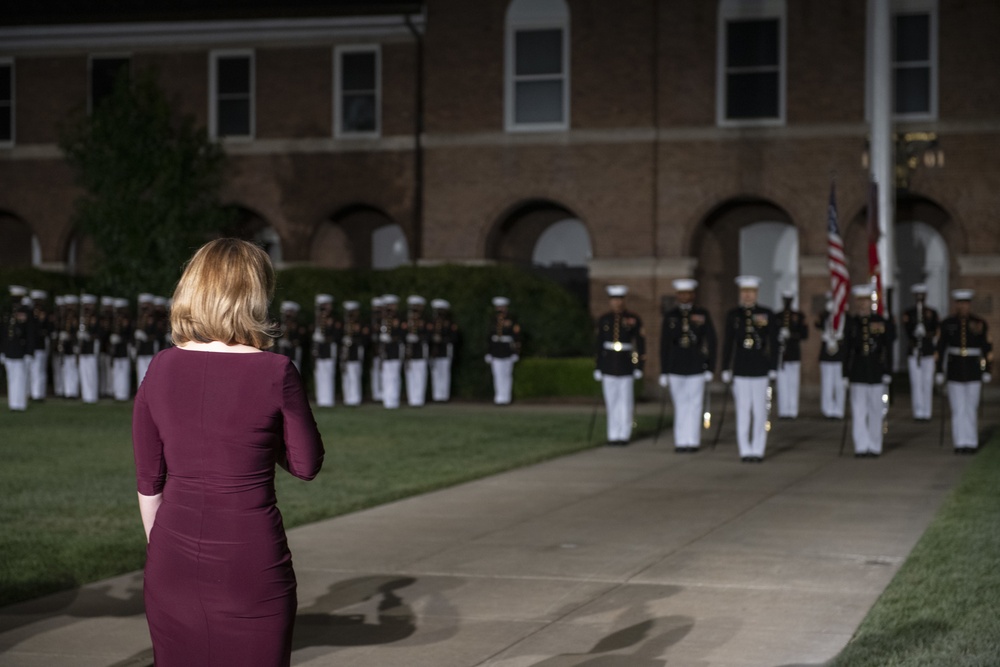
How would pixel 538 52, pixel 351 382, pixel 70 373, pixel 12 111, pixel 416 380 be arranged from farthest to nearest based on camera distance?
pixel 12 111
pixel 538 52
pixel 70 373
pixel 351 382
pixel 416 380

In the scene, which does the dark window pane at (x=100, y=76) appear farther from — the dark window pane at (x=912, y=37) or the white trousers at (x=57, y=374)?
the dark window pane at (x=912, y=37)

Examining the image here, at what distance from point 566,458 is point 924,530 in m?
6.35

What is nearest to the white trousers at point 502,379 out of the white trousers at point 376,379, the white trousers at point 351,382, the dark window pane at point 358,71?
the white trousers at point 376,379

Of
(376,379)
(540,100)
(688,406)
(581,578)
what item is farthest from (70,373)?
(581,578)

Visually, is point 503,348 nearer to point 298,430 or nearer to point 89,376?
point 89,376

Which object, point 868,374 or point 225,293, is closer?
point 225,293

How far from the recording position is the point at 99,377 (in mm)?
29109

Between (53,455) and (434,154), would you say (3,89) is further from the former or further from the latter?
(53,455)

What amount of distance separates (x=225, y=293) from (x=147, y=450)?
20.5 inches

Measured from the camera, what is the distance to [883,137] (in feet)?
71.5

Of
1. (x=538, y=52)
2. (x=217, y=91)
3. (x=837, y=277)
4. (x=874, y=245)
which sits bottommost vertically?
(x=837, y=277)

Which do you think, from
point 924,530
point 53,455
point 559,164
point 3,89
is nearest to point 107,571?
point 924,530

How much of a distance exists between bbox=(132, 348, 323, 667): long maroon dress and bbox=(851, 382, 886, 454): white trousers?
44.7ft

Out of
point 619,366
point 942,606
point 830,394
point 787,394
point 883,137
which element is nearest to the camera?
point 942,606
